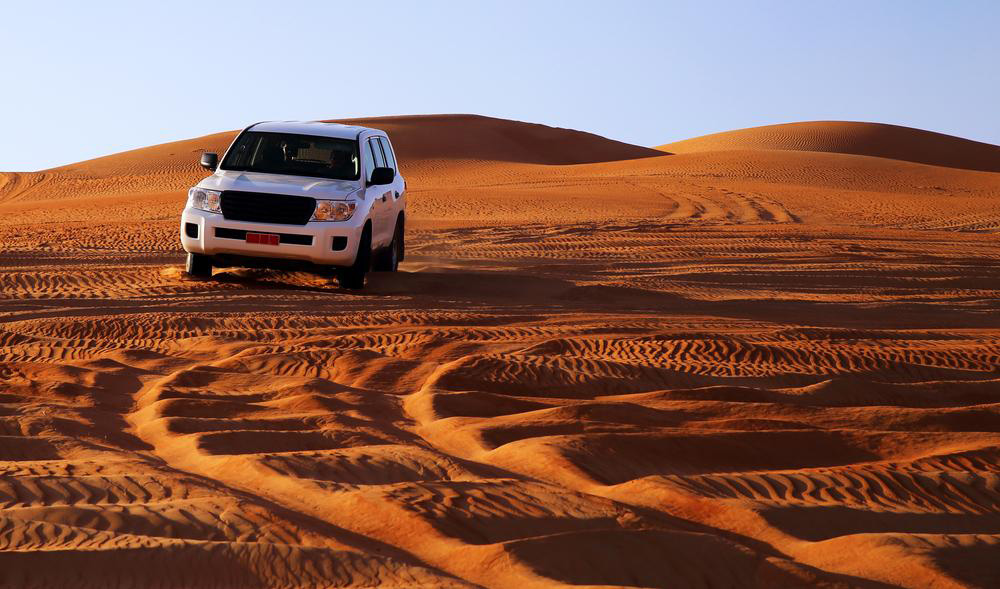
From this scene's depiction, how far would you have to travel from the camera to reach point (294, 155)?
1273 cm

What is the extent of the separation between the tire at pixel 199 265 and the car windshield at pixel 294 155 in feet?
3.34

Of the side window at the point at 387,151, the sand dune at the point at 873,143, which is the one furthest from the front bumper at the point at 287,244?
the sand dune at the point at 873,143

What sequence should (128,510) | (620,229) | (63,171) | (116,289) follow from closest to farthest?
(128,510)
(116,289)
(620,229)
(63,171)

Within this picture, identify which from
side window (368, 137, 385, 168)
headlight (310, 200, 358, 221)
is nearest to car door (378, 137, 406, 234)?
side window (368, 137, 385, 168)

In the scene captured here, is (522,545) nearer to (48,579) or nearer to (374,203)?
(48,579)

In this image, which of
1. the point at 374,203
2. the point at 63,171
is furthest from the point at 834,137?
the point at 374,203

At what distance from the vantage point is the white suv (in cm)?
1160

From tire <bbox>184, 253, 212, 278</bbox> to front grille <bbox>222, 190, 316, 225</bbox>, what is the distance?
2.35 feet

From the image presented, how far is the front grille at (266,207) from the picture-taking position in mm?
11664

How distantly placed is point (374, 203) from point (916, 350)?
6056 millimetres

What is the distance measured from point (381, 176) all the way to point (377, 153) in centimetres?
121

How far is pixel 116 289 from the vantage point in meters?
11.4

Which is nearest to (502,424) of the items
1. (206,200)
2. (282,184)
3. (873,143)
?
(282,184)

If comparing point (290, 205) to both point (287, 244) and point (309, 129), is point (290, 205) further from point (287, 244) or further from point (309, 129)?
point (309, 129)
